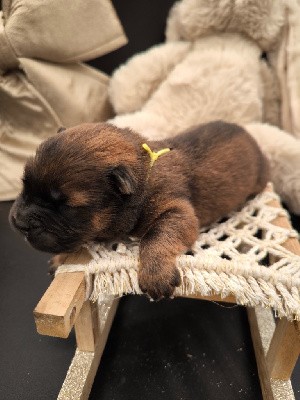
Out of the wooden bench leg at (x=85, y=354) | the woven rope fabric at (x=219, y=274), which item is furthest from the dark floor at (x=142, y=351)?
the woven rope fabric at (x=219, y=274)

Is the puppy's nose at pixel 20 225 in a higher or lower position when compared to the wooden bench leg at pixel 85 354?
higher

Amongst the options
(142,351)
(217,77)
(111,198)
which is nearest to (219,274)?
(111,198)

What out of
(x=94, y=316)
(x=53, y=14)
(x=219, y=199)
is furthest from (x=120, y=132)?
(x=53, y=14)

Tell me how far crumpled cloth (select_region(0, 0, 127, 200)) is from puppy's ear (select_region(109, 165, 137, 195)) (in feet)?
2.59

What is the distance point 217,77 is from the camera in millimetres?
1464

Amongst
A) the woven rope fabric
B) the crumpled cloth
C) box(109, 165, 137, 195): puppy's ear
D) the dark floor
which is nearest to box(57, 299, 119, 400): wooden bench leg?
the dark floor

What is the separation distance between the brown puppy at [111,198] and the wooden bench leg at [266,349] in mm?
332

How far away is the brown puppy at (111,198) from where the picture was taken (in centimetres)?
73

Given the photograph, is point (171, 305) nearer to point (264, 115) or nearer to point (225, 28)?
point (264, 115)

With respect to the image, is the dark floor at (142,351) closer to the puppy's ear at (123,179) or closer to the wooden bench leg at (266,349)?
the wooden bench leg at (266,349)

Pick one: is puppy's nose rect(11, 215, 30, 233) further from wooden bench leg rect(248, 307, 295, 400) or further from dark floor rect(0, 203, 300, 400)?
wooden bench leg rect(248, 307, 295, 400)

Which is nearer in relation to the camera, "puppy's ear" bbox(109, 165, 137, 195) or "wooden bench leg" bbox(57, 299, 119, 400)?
"puppy's ear" bbox(109, 165, 137, 195)

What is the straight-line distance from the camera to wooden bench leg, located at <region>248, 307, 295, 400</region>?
905 millimetres

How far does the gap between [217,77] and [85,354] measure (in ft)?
3.39
